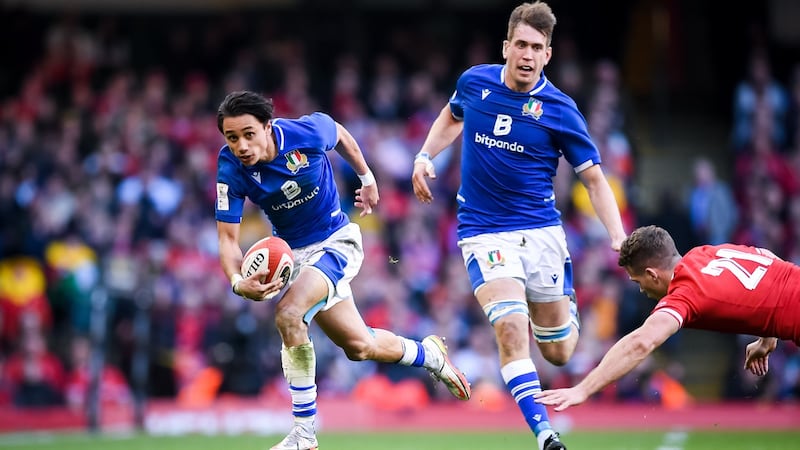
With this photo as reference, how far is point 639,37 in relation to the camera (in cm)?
2373

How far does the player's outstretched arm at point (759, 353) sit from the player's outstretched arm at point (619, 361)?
1406mm

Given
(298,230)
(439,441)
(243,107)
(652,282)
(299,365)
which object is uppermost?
(243,107)

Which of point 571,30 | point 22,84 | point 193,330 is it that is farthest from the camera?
point 571,30

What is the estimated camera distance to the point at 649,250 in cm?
755

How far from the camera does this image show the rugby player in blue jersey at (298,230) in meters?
8.53

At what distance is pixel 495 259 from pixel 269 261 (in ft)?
5.62

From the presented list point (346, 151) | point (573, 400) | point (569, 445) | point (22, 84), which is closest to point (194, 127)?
point (22, 84)

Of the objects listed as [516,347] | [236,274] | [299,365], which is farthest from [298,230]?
[516,347]

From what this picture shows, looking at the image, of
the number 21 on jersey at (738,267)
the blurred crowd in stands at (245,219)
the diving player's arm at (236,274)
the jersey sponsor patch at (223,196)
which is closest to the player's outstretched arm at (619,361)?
the number 21 on jersey at (738,267)

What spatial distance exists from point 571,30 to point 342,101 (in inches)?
200

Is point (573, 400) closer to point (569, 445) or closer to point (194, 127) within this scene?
point (569, 445)

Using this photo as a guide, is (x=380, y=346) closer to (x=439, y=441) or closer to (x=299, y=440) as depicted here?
(x=299, y=440)

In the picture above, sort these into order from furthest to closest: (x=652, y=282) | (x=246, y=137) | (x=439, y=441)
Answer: (x=439, y=441) < (x=246, y=137) < (x=652, y=282)

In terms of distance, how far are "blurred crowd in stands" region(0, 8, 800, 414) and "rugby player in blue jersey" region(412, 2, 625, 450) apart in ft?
20.8
